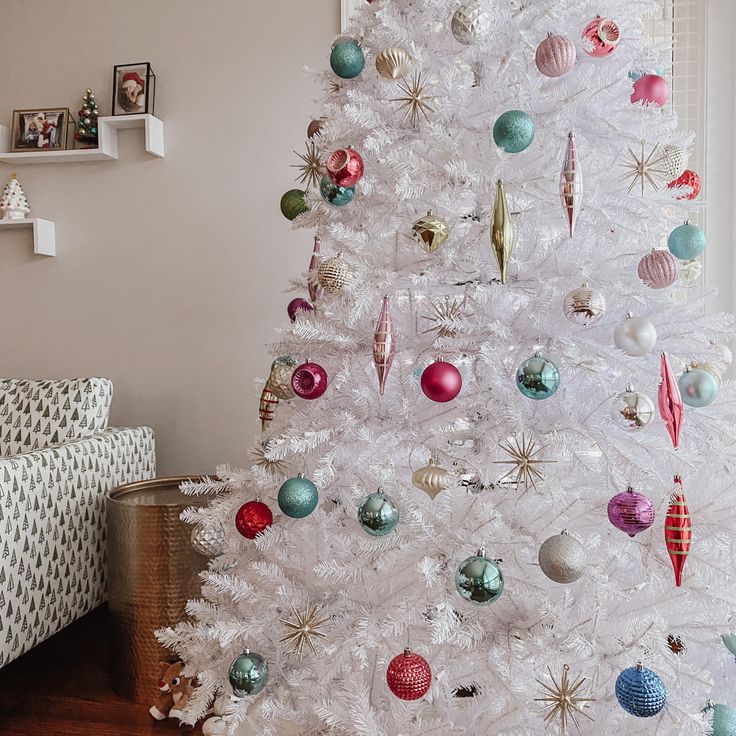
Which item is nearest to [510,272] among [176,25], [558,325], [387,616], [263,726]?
[558,325]

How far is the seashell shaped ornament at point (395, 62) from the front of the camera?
1.21m

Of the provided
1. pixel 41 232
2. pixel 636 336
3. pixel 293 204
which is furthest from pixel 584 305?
pixel 41 232

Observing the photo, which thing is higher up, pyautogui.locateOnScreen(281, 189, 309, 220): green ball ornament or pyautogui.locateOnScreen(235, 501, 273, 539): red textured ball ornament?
pyautogui.locateOnScreen(281, 189, 309, 220): green ball ornament

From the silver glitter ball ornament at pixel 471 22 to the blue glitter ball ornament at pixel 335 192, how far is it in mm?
324

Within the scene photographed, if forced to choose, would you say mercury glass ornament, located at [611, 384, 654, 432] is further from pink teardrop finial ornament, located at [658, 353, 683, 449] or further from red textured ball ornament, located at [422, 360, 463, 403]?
red textured ball ornament, located at [422, 360, 463, 403]

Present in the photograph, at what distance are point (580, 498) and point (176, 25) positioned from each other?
220 centimetres

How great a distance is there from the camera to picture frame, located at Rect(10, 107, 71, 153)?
2.50 meters

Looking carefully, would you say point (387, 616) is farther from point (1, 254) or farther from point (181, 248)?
point (1, 254)

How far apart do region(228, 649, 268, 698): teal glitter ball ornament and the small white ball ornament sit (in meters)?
0.84

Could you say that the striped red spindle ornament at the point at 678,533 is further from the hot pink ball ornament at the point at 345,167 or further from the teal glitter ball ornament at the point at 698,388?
the hot pink ball ornament at the point at 345,167

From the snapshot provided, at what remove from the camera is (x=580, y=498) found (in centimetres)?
114

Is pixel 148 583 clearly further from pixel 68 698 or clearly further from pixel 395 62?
pixel 395 62

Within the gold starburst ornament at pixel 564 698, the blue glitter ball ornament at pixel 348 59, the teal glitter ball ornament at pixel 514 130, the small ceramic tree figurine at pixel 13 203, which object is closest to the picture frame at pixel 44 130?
the small ceramic tree figurine at pixel 13 203

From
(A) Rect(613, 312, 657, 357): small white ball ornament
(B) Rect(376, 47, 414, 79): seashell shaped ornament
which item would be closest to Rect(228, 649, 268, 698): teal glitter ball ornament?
(A) Rect(613, 312, 657, 357): small white ball ornament
